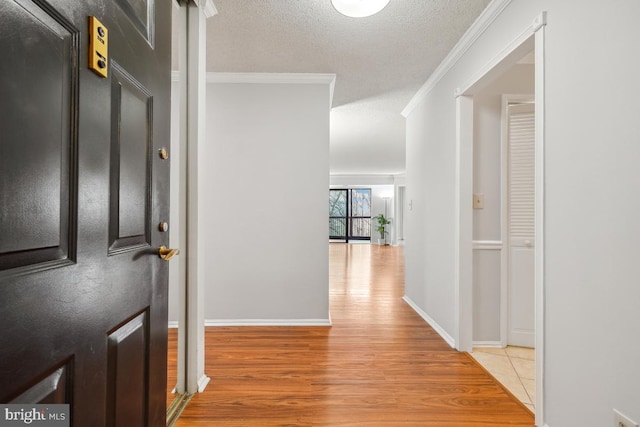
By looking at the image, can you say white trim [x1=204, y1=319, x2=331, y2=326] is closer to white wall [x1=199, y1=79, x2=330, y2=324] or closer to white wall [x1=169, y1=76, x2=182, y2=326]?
white wall [x1=199, y1=79, x2=330, y2=324]

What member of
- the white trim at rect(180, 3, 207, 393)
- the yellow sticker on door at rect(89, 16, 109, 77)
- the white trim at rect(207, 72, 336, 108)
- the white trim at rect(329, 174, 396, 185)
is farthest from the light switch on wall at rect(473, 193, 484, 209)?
the white trim at rect(329, 174, 396, 185)

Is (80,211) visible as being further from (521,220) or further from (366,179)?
(366,179)

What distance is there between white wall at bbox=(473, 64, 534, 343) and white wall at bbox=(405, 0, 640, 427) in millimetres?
877

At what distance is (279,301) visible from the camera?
3217mm

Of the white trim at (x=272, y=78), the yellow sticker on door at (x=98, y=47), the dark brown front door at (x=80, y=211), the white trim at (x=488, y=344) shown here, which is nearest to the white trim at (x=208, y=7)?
Answer: the dark brown front door at (x=80, y=211)

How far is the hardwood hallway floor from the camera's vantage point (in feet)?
5.82

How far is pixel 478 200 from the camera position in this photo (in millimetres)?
2719

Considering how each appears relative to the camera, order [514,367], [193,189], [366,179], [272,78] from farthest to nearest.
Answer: [366,179] → [272,78] → [514,367] → [193,189]

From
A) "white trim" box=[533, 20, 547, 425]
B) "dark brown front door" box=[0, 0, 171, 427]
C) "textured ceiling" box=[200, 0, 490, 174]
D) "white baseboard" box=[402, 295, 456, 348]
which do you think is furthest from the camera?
"white baseboard" box=[402, 295, 456, 348]

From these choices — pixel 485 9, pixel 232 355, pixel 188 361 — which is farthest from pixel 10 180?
pixel 485 9

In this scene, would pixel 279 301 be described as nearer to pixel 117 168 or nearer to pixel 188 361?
pixel 188 361

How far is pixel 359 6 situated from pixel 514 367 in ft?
8.76

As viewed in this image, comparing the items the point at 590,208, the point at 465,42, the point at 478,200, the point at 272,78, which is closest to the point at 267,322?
the point at 478,200

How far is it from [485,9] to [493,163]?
1149 millimetres
